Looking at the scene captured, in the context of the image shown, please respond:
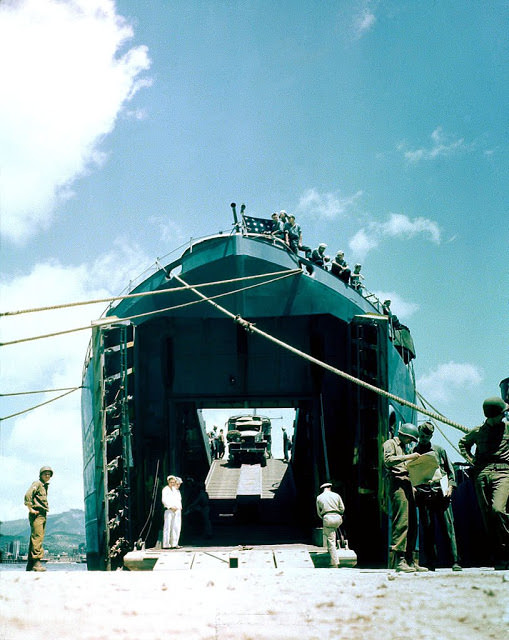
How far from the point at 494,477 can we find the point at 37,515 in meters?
5.94

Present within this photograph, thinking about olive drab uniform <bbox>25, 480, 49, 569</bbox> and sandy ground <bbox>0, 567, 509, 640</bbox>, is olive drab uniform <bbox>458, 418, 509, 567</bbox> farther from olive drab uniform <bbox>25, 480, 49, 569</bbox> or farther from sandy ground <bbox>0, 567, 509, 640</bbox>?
olive drab uniform <bbox>25, 480, 49, 569</bbox>

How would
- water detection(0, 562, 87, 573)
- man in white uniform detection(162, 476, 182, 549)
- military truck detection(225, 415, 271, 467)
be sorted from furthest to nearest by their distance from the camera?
1. military truck detection(225, 415, 271, 467)
2. water detection(0, 562, 87, 573)
3. man in white uniform detection(162, 476, 182, 549)

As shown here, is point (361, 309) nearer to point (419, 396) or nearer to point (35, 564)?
point (419, 396)

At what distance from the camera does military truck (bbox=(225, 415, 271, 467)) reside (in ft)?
76.4

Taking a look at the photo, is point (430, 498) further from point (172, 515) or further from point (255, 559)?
point (172, 515)

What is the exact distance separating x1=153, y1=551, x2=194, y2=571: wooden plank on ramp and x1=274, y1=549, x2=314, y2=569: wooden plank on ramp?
1.26m

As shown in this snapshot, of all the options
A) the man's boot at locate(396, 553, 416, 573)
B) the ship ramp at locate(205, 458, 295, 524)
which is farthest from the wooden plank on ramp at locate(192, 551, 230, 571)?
the ship ramp at locate(205, 458, 295, 524)

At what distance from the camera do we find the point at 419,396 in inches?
609

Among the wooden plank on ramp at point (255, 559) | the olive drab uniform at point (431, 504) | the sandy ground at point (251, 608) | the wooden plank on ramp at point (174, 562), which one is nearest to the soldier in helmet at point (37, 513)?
the wooden plank on ramp at point (174, 562)

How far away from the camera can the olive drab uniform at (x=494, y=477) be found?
5234 mm

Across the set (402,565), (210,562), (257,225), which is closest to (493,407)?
(402,565)

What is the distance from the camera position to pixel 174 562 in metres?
8.61

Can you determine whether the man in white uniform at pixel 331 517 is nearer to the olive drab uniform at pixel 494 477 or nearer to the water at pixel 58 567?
the olive drab uniform at pixel 494 477

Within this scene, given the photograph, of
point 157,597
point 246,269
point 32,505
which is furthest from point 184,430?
point 157,597
